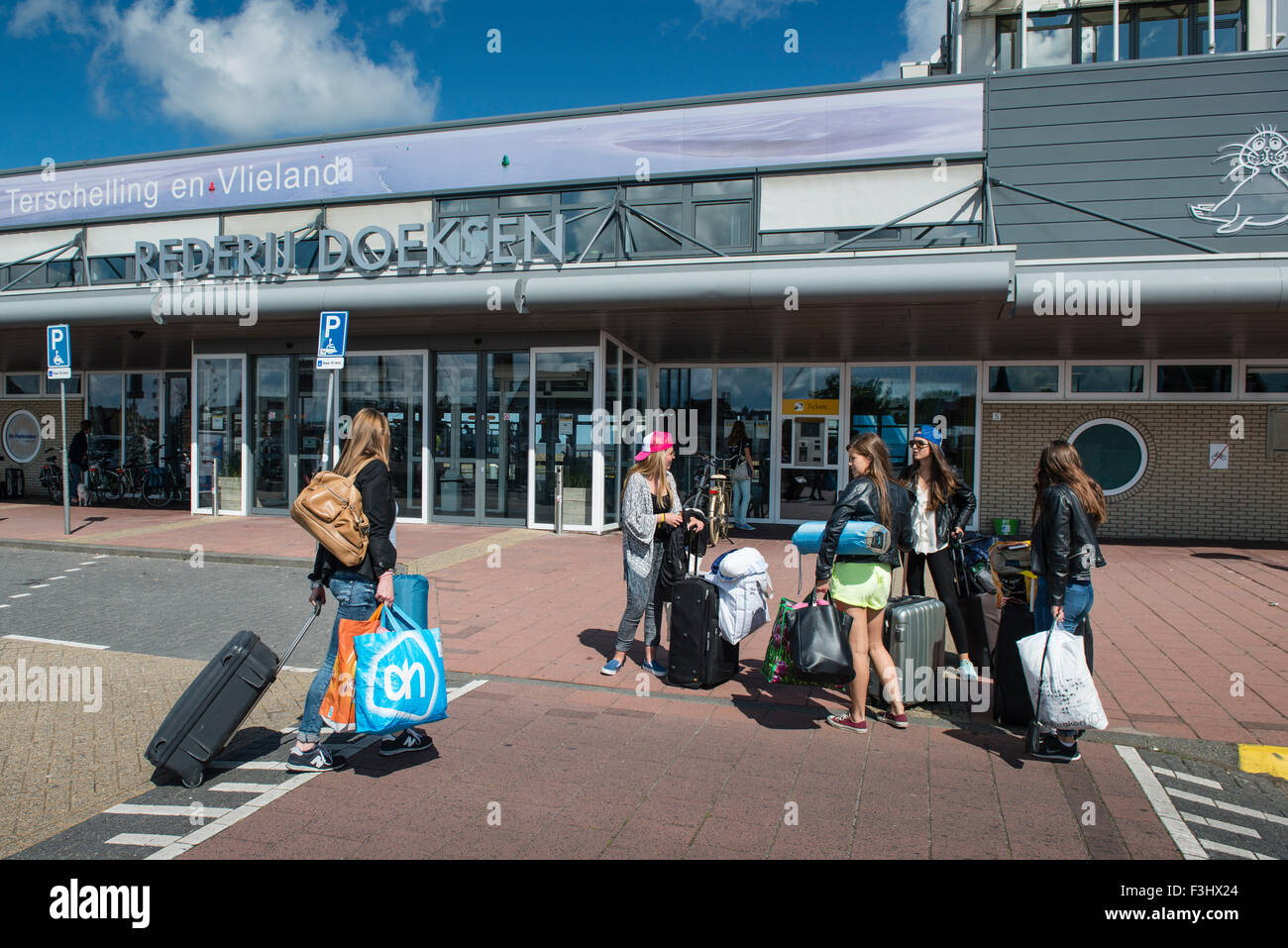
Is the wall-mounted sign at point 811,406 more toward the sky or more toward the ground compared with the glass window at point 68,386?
more toward the ground

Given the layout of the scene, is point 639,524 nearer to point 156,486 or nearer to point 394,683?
point 394,683

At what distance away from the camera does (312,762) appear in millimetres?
4078

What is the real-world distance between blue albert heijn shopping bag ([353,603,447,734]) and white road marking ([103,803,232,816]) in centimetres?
71

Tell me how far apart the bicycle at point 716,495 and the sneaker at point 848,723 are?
7362 mm

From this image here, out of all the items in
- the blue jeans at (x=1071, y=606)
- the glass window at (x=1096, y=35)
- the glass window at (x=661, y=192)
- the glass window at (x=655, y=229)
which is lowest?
the blue jeans at (x=1071, y=606)

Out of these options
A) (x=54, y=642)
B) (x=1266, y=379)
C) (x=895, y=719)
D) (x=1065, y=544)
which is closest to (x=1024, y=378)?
(x=1266, y=379)

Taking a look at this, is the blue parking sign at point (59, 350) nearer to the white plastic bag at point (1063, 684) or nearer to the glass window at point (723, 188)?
the glass window at point (723, 188)

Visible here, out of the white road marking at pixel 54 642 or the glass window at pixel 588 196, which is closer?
the white road marking at pixel 54 642

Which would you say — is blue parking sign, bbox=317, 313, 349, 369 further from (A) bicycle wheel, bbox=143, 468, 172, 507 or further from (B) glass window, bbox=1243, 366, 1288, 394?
(B) glass window, bbox=1243, 366, 1288, 394

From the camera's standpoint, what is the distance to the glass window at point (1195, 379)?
14.0m

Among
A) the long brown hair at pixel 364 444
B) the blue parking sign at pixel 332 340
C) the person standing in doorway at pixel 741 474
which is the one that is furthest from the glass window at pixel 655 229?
the long brown hair at pixel 364 444

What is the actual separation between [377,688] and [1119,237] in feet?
45.7

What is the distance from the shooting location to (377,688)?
12.2ft

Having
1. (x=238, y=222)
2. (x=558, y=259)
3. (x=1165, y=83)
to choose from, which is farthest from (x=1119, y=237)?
(x=238, y=222)
